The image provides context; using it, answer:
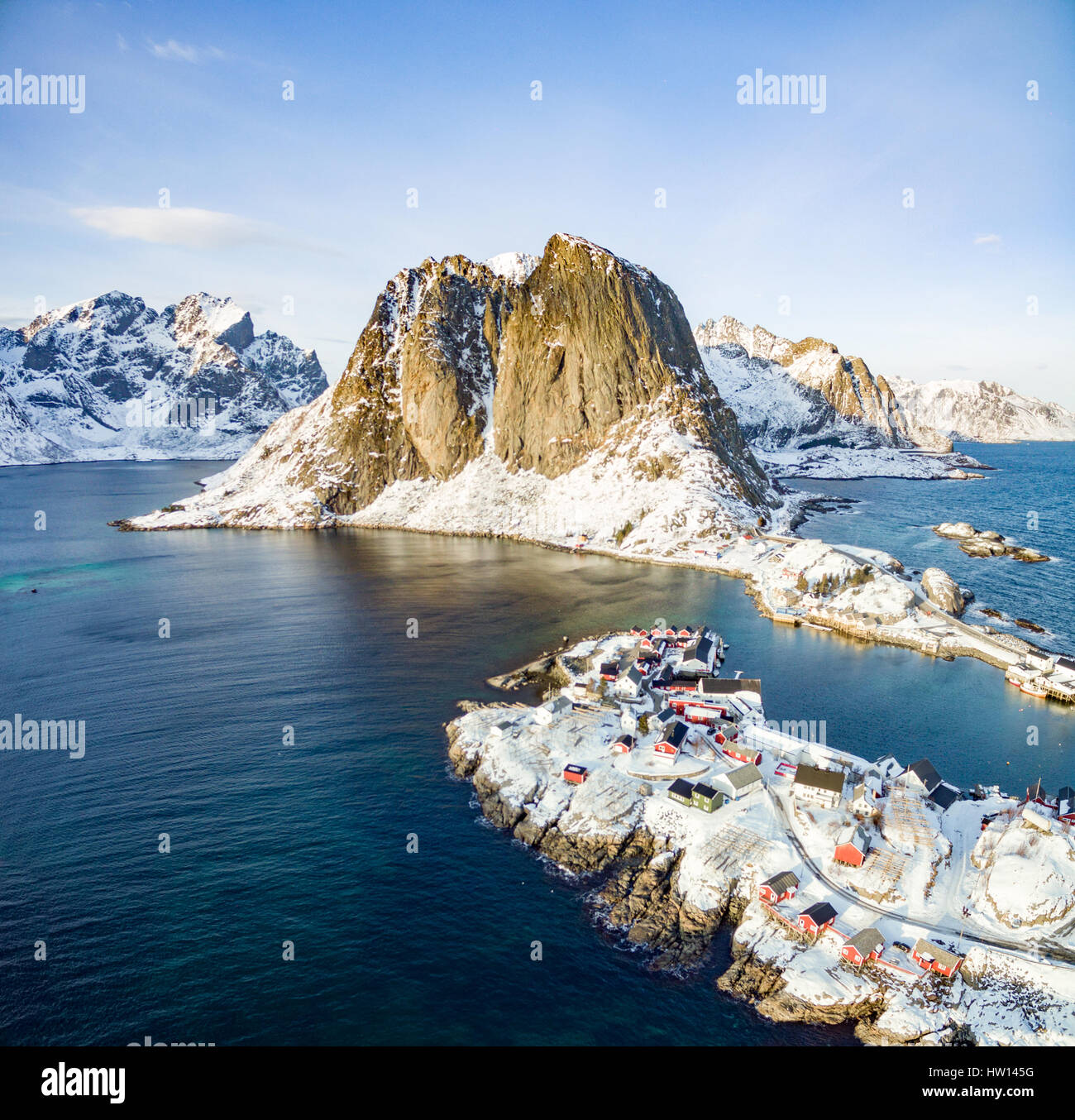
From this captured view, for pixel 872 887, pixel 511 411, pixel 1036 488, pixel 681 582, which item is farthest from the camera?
pixel 1036 488

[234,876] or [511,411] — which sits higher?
[511,411]

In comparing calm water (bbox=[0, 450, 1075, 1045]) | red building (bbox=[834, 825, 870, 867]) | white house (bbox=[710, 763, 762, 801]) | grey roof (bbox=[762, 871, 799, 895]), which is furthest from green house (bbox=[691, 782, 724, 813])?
calm water (bbox=[0, 450, 1075, 1045])

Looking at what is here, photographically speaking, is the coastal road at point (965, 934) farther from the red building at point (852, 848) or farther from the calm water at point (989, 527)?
the calm water at point (989, 527)

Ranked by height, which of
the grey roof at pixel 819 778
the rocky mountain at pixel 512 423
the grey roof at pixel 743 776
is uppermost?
the rocky mountain at pixel 512 423

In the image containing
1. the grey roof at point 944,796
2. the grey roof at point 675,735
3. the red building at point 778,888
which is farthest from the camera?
the grey roof at point 675,735

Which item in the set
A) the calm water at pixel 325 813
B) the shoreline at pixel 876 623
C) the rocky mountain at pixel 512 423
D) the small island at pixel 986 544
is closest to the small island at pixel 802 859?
the calm water at pixel 325 813

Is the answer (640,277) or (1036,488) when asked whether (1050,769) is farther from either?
(1036,488)

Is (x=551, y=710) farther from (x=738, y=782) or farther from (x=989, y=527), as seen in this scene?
(x=989, y=527)
